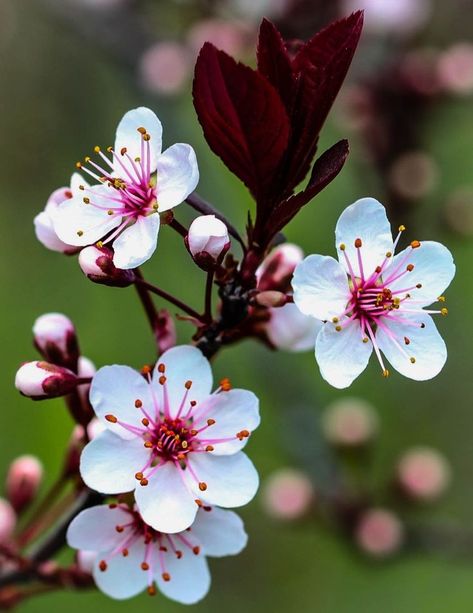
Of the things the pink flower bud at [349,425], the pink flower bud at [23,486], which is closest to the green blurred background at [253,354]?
the pink flower bud at [349,425]

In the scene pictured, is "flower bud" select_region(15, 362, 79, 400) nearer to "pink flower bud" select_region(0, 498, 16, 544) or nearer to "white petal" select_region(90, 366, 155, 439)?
"white petal" select_region(90, 366, 155, 439)

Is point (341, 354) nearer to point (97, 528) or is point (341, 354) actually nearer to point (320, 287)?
point (320, 287)

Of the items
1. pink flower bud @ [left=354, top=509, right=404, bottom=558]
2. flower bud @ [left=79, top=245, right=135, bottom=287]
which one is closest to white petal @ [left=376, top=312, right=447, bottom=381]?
flower bud @ [left=79, top=245, right=135, bottom=287]

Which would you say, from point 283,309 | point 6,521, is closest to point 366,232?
point 283,309

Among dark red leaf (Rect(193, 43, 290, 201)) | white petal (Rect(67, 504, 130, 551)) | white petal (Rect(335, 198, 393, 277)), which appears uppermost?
dark red leaf (Rect(193, 43, 290, 201))

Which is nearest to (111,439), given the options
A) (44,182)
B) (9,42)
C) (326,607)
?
(326,607)

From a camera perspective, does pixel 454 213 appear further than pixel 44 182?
No

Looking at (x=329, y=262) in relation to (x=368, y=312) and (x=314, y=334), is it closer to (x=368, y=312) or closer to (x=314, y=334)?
(x=368, y=312)
